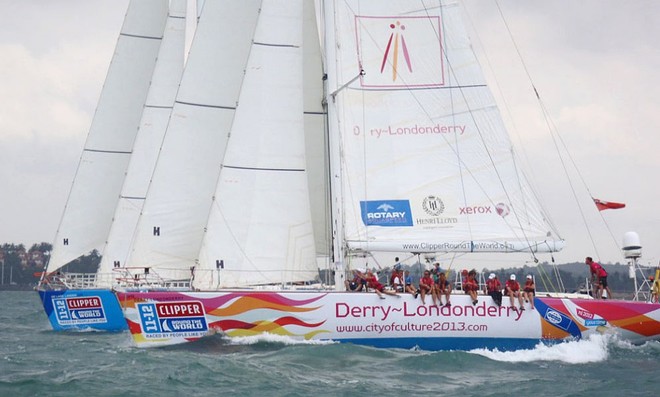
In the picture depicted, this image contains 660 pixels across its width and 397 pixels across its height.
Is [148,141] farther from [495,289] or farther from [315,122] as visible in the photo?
[495,289]

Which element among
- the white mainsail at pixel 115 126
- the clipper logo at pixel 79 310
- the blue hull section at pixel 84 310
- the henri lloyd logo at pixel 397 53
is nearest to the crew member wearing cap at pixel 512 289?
the henri lloyd logo at pixel 397 53

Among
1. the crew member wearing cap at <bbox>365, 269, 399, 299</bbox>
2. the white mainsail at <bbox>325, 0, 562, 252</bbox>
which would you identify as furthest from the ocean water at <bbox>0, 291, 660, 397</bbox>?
the white mainsail at <bbox>325, 0, 562, 252</bbox>

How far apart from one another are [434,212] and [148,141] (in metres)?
14.3

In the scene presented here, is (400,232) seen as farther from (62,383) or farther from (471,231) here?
(62,383)

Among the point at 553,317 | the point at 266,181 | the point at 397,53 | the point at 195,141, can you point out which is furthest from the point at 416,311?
the point at 195,141

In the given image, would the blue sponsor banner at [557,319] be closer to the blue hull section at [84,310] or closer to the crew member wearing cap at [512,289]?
the crew member wearing cap at [512,289]

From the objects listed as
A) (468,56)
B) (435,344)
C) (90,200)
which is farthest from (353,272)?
(90,200)

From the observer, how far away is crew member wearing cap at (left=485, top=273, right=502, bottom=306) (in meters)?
23.1

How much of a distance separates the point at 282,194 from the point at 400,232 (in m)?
3.14

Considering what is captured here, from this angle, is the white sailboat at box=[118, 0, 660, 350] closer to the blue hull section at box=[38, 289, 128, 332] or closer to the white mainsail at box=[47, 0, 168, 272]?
the blue hull section at box=[38, 289, 128, 332]

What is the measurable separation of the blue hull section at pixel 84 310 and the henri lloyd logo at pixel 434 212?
38.1 feet

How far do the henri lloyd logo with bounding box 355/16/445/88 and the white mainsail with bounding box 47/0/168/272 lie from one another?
1442 centimetres

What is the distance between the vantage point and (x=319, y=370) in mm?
19922

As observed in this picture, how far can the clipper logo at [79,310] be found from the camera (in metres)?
31.7
